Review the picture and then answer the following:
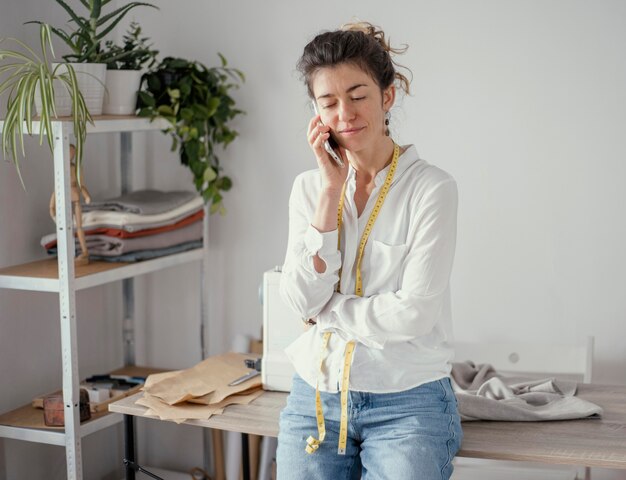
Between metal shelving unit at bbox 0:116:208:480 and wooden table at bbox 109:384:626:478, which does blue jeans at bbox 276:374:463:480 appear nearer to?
wooden table at bbox 109:384:626:478

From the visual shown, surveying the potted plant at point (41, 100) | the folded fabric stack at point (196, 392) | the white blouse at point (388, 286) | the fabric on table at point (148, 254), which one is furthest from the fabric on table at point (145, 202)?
the white blouse at point (388, 286)

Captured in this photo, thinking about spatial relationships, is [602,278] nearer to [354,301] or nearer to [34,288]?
[354,301]

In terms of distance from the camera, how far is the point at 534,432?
2012 mm

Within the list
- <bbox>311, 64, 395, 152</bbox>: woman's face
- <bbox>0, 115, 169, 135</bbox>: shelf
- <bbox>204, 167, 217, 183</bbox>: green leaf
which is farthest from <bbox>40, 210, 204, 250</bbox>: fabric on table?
<bbox>311, 64, 395, 152</bbox>: woman's face

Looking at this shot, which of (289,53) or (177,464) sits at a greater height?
(289,53)

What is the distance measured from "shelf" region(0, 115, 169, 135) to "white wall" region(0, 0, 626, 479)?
1.07 ft

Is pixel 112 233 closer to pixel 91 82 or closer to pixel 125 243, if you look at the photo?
pixel 125 243

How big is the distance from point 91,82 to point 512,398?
1442 mm

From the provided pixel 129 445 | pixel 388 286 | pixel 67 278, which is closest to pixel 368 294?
pixel 388 286

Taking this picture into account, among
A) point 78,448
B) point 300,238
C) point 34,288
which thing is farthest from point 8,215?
point 300,238

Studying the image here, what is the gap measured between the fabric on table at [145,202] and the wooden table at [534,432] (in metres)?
0.73

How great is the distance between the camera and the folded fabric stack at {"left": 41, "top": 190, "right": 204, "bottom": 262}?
277 centimetres

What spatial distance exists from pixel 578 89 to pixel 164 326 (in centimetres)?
164

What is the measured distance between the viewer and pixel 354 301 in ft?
6.21
